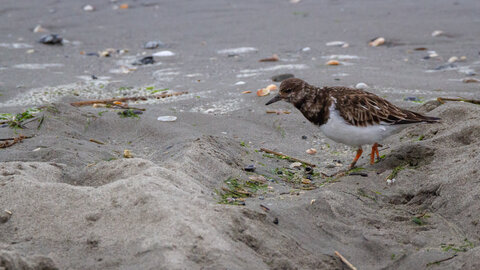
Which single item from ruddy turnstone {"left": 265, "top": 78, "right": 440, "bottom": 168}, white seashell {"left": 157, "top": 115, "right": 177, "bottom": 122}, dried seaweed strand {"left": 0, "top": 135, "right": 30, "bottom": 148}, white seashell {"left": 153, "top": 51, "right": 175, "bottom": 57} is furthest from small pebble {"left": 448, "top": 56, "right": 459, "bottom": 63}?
dried seaweed strand {"left": 0, "top": 135, "right": 30, "bottom": 148}

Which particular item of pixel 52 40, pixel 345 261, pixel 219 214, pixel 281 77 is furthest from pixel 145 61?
pixel 345 261

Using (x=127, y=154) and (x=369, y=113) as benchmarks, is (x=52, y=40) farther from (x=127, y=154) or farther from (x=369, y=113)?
(x=369, y=113)

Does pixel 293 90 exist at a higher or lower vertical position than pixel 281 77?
higher

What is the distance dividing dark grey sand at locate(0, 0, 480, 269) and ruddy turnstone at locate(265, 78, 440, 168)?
199 mm

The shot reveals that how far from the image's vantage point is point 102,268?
2.65 metres

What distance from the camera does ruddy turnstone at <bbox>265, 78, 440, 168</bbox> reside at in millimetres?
4531

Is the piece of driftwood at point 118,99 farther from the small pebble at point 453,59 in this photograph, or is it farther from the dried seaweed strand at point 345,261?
the dried seaweed strand at point 345,261

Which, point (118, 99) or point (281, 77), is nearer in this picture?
point (118, 99)

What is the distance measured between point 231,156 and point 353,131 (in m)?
0.98

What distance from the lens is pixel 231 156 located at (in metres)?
4.48

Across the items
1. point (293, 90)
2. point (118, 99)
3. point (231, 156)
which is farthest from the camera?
point (118, 99)

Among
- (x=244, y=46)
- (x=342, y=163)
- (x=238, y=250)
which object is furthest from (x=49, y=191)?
(x=244, y=46)

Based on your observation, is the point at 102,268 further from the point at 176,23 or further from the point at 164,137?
the point at 176,23

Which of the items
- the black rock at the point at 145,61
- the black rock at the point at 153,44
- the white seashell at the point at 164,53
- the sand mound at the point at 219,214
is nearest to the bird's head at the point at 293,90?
the sand mound at the point at 219,214
